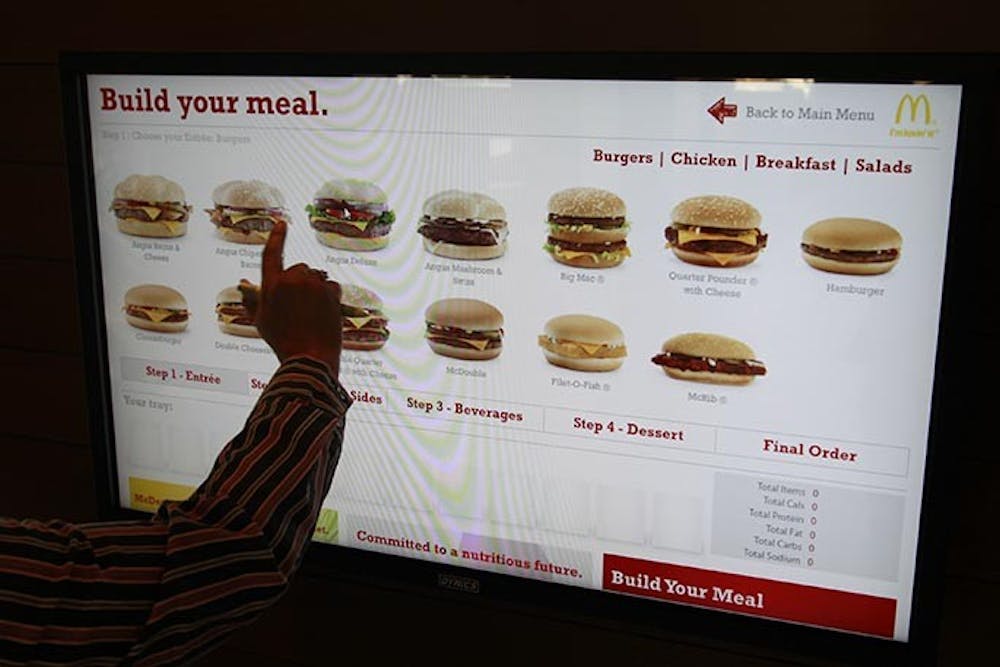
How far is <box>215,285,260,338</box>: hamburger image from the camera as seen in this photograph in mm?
1603

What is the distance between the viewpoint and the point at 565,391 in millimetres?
1428

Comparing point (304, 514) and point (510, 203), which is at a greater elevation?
point (510, 203)

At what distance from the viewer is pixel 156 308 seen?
1.66 metres

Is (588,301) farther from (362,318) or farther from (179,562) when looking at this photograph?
(179,562)

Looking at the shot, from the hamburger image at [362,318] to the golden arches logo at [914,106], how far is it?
76 centimetres

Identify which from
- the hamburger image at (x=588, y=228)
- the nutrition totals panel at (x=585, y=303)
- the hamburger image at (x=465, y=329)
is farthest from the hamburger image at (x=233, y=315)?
the hamburger image at (x=588, y=228)

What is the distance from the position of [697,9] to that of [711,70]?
0.17 metres

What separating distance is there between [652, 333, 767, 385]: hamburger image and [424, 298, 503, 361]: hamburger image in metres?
0.24

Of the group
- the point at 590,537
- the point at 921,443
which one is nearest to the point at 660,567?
the point at 590,537

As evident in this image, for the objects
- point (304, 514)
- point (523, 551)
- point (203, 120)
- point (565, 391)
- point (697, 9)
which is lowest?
point (523, 551)

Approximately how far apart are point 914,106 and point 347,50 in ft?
2.81

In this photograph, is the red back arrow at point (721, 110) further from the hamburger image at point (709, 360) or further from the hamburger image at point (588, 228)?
the hamburger image at point (709, 360)

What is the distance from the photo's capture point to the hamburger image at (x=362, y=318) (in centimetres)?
152

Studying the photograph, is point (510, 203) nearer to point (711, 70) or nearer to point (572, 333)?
point (572, 333)
